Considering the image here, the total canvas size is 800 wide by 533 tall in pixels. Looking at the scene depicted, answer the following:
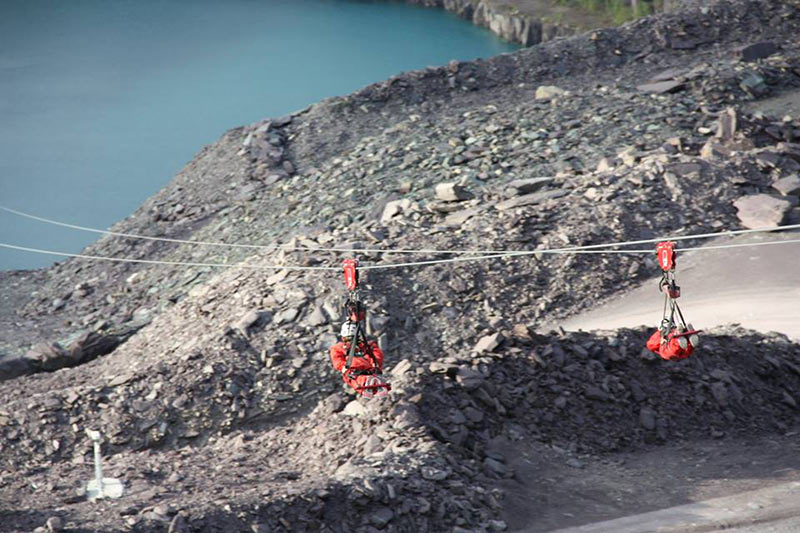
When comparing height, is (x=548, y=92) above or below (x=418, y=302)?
above

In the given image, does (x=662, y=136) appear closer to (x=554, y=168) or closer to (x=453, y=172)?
(x=554, y=168)

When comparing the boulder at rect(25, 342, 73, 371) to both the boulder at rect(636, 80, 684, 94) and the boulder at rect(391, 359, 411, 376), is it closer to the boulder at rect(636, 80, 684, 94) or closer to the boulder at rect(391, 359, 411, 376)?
the boulder at rect(391, 359, 411, 376)

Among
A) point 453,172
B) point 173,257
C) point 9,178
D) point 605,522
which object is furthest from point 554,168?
point 9,178

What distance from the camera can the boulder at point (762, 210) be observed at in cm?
1997

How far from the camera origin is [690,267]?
19703mm

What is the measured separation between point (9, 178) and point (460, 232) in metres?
20.4

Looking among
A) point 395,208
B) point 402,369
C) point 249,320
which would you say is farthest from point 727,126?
point 402,369

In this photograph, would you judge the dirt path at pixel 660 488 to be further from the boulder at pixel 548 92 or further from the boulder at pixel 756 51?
the boulder at pixel 756 51

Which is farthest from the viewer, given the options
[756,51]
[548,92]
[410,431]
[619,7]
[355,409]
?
[619,7]

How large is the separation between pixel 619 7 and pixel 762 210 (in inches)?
1142

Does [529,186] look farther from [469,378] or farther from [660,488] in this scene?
[660,488]

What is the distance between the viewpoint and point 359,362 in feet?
40.5

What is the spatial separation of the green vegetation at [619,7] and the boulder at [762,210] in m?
26.8

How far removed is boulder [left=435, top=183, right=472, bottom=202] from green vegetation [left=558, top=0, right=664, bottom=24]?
25.9m
